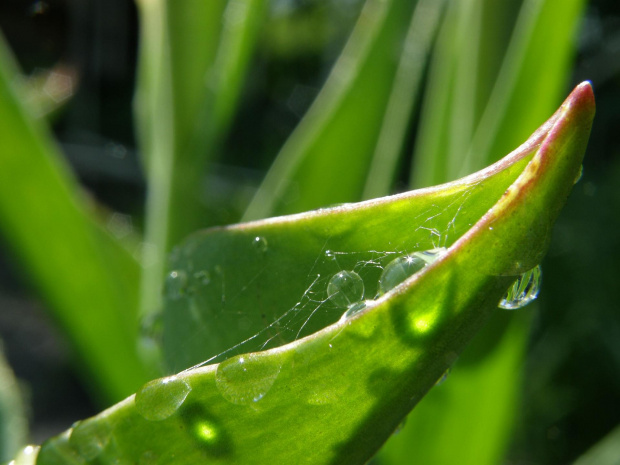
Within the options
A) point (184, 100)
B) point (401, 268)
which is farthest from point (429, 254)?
point (184, 100)

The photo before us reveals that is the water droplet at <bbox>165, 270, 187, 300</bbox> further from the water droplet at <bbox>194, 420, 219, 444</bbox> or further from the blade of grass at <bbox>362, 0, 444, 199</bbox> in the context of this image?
the blade of grass at <bbox>362, 0, 444, 199</bbox>

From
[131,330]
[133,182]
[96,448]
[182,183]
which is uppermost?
[96,448]

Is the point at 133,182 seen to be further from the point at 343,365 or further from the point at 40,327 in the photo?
the point at 343,365

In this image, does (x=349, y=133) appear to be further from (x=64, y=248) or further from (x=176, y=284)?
(x=176, y=284)

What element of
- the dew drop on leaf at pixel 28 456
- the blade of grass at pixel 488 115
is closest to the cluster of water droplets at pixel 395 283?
the dew drop on leaf at pixel 28 456

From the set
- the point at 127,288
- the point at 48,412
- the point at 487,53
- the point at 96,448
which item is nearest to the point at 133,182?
the point at 48,412

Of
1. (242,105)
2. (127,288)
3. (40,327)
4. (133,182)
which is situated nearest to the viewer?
(127,288)

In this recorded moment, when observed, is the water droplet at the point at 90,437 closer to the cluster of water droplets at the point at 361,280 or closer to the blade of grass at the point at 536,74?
the cluster of water droplets at the point at 361,280
